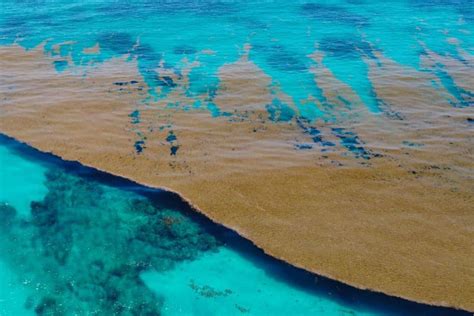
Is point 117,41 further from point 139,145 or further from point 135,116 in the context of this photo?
point 139,145

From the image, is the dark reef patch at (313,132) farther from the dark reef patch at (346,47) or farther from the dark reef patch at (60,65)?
the dark reef patch at (60,65)

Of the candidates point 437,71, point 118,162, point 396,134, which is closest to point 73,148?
point 118,162

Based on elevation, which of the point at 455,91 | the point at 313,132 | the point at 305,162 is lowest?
the point at 305,162

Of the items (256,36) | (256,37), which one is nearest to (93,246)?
(256,37)

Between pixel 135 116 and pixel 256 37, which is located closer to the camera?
pixel 135 116

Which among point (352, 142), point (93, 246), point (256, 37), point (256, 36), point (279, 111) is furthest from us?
point (256, 36)

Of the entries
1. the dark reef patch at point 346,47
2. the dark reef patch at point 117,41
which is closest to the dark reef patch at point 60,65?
the dark reef patch at point 117,41

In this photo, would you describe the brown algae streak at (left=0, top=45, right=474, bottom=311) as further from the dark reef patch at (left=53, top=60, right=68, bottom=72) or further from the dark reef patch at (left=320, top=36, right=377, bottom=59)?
the dark reef patch at (left=320, top=36, right=377, bottom=59)
